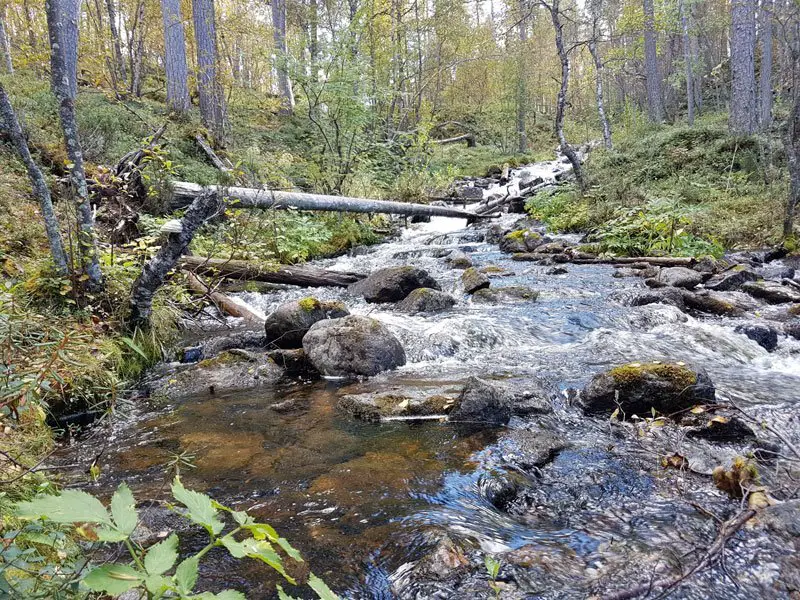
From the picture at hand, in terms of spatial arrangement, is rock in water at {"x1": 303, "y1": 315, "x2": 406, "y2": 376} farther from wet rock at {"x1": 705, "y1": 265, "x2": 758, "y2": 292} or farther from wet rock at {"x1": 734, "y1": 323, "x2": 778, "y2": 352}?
wet rock at {"x1": 705, "y1": 265, "x2": 758, "y2": 292}

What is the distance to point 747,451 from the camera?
10.4 feet

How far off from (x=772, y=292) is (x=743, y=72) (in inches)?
405

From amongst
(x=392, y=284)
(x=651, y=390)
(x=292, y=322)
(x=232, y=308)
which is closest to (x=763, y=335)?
(x=651, y=390)

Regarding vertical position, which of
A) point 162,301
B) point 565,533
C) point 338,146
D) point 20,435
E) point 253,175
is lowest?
point 565,533

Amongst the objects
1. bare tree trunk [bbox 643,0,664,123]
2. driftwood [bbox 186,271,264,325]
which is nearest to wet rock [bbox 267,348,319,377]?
driftwood [bbox 186,271,264,325]

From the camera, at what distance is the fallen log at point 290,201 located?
22.8ft

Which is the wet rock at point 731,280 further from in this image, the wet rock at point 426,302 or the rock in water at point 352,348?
the rock in water at point 352,348

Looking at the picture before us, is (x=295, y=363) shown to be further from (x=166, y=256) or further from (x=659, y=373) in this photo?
(x=659, y=373)

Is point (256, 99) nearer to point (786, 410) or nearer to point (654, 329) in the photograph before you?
point (654, 329)

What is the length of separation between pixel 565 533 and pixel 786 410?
2712 mm

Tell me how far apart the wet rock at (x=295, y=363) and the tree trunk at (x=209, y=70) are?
423 inches

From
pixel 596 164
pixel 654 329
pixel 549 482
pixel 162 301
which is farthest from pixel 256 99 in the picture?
pixel 549 482

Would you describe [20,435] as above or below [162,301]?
below

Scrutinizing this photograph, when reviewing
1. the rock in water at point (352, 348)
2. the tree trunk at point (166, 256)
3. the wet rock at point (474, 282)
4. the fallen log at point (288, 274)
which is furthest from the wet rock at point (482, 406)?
the fallen log at point (288, 274)
